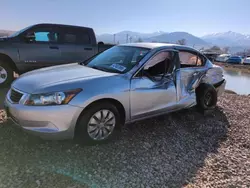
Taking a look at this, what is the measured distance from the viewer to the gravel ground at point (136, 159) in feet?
9.33

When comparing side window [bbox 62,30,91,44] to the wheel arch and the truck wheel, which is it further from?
the wheel arch

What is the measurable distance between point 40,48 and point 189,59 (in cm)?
413

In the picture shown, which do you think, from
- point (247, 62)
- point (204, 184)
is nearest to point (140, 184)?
point (204, 184)

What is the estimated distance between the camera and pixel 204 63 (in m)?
5.32

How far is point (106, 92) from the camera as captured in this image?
11.1 feet

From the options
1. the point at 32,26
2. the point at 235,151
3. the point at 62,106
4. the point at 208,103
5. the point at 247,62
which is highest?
the point at 32,26

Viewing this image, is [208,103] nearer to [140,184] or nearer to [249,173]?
[249,173]

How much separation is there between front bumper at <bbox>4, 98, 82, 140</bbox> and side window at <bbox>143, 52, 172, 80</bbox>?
57.7 inches

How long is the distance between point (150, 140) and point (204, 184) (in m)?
1.19

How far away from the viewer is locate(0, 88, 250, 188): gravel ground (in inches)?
112

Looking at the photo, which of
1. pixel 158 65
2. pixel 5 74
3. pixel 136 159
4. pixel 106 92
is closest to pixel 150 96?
pixel 158 65

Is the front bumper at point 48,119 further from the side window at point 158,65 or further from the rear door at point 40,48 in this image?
the rear door at point 40,48

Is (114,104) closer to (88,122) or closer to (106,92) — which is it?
(106,92)

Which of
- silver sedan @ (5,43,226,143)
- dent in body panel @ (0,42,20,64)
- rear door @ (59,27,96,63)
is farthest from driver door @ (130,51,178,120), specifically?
dent in body panel @ (0,42,20,64)
